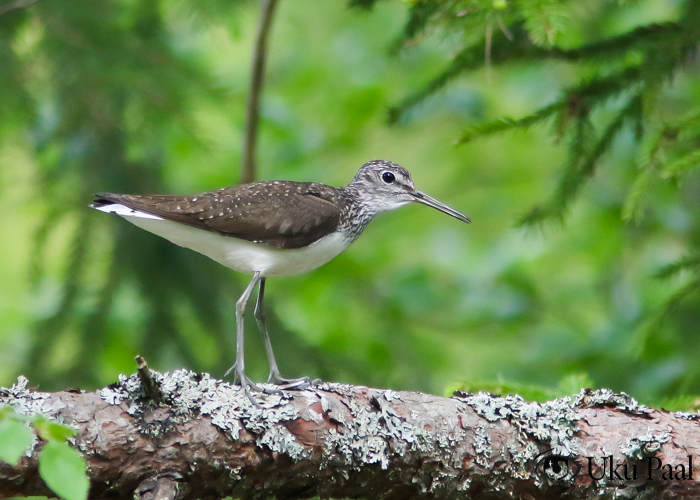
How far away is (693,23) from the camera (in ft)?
11.4

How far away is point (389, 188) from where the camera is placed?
15.1 ft

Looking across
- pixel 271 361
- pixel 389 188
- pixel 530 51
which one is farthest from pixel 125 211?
pixel 530 51

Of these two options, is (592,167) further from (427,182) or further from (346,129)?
(427,182)

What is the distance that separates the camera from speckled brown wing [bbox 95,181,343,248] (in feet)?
12.2

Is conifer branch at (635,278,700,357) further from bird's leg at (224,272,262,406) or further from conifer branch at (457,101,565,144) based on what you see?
bird's leg at (224,272,262,406)

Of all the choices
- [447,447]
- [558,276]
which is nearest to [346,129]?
[558,276]

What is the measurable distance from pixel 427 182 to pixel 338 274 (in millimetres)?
3131

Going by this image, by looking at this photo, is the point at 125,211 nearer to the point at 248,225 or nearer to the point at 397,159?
the point at 248,225

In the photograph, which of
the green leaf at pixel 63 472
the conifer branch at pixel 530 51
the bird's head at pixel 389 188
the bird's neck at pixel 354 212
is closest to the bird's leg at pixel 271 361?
the bird's neck at pixel 354 212

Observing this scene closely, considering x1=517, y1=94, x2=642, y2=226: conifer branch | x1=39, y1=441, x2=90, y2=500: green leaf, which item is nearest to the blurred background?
x1=517, y1=94, x2=642, y2=226: conifer branch

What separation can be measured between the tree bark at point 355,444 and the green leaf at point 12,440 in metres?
0.81

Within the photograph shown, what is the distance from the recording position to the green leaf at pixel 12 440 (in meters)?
1.52

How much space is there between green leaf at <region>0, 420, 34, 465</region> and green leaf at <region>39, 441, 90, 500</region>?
59mm

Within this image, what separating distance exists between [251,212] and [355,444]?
155 cm
